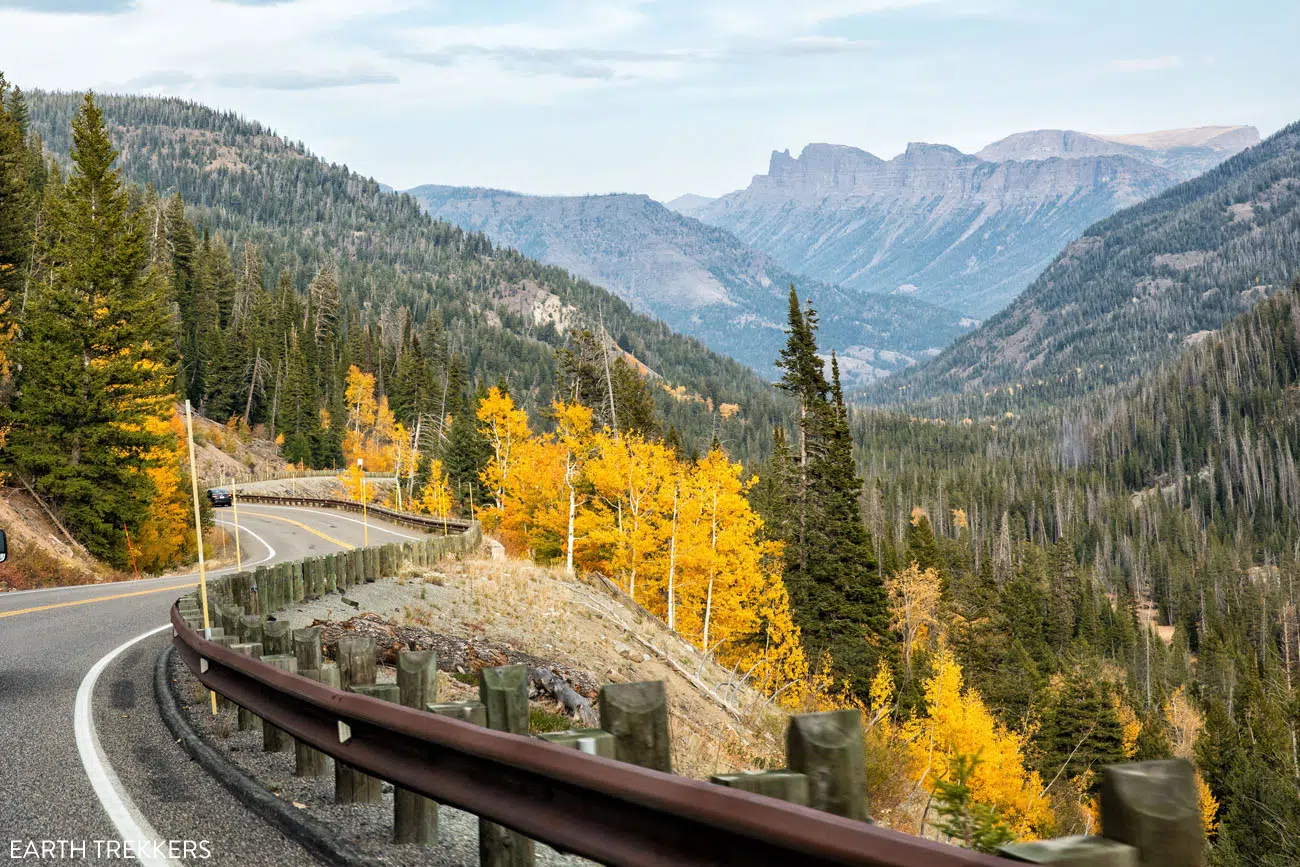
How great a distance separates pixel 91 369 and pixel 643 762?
36.8m

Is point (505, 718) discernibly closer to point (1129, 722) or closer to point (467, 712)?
point (467, 712)

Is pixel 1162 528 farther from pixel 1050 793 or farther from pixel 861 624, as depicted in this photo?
pixel 861 624

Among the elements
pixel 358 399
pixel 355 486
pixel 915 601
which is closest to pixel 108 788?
pixel 915 601

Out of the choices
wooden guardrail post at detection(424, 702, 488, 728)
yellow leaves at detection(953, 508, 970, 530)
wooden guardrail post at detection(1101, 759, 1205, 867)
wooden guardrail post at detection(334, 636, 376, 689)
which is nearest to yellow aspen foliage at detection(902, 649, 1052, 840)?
wooden guardrail post at detection(334, 636, 376, 689)

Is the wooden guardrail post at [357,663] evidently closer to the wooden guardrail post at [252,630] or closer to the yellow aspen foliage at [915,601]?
the wooden guardrail post at [252,630]

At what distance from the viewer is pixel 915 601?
72.0 m

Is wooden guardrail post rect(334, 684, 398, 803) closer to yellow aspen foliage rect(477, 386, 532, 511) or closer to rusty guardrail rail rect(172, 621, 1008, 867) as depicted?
rusty guardrail rail rect(172, 621, 1008, 867)

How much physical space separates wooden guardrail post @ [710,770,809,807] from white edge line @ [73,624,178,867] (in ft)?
10.3

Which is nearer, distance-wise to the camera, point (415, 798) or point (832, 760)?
point (832, 760)

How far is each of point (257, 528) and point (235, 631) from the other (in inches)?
1777

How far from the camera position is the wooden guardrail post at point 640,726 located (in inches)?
115

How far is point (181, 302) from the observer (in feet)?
323

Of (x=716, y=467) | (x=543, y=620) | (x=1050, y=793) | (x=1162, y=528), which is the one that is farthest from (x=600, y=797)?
(x=1162, y=528)

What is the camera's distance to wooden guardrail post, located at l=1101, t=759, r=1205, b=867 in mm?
1873
